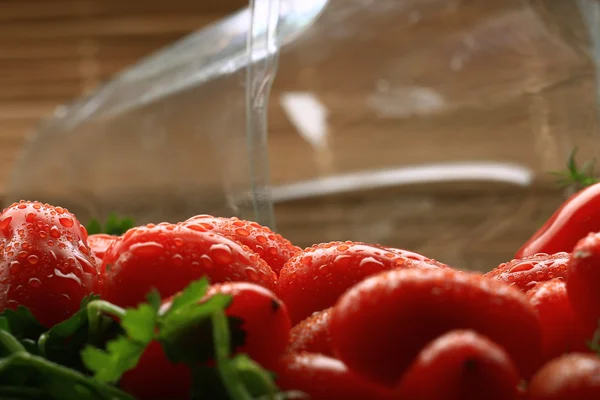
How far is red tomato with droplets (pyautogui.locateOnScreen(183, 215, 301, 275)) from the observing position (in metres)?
0.45

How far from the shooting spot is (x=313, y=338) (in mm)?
334

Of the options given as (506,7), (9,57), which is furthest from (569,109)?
(9,57)

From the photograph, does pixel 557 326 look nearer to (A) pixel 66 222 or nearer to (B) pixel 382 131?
(A) pixel 66 222

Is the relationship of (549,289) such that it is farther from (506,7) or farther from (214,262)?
(506,7)

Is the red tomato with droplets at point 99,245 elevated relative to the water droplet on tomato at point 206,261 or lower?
lower

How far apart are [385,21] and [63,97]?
3.17 feet

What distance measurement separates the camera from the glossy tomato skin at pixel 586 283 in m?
0.32

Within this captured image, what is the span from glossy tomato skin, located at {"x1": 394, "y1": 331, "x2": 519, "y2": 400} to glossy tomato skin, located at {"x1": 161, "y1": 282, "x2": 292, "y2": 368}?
64 millimetres

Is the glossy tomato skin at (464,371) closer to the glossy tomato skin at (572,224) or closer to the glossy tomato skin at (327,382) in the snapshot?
the glossy tomato skin at (327,382)

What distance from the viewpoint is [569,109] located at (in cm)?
152

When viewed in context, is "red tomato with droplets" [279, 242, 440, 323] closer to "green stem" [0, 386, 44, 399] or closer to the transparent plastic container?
"green stem" [0, 386, 44, 399]

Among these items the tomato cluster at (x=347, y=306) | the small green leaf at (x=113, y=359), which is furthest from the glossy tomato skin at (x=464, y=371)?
the small green leaf at (x=113, y=359)

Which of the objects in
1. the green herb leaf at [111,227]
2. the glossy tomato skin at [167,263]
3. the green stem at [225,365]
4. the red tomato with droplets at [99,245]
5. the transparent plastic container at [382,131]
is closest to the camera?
the green stem at [225,365]

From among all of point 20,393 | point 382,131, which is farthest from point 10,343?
point 382,131
